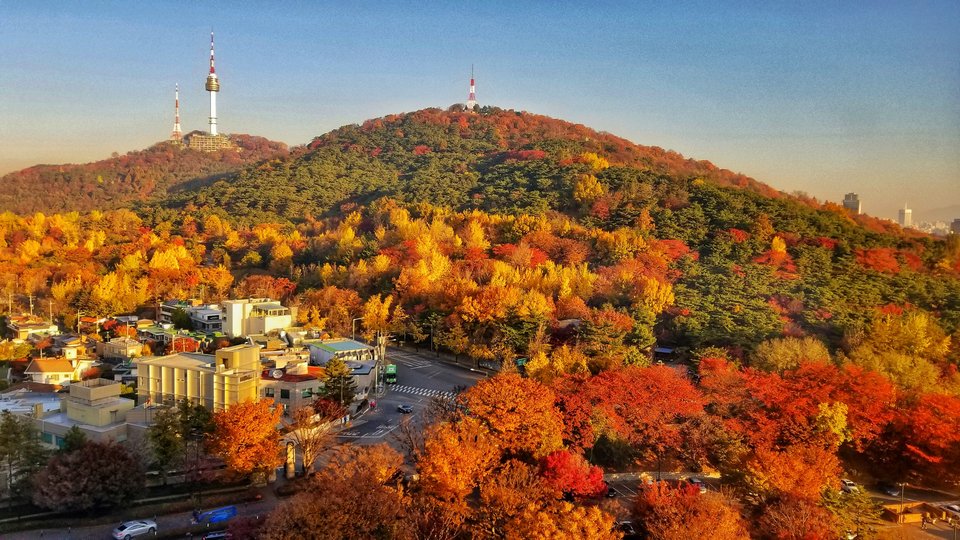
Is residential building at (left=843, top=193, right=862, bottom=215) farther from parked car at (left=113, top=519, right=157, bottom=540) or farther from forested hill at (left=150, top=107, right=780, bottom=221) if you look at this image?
parked car at (left=113, top=519, right=157, bottom=540)

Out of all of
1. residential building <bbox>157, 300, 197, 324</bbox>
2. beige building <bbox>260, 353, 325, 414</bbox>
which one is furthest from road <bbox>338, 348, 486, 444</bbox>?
residential building <bbox>157, 300, 197, 324</bbox>

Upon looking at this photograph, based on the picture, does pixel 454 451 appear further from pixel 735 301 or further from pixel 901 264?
pixel 901 264

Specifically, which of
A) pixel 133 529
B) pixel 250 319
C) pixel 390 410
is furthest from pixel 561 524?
pixel 250 319

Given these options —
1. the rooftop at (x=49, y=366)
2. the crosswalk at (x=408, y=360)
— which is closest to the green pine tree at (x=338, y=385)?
the crosswalk at (x=408, y=360)

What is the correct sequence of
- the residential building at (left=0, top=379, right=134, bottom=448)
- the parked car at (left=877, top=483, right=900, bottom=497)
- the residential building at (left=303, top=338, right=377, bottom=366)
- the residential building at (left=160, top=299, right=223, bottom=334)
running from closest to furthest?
the residential building at (left=0, top=379, right=134, bottom=448)
the parked car at (left=877, top=483, right=900, bottom=497)
the residential building at (left=303, top=338, right=377, bottom=366)
the residential building at (left=160, top=299, right=223, bottom=334)

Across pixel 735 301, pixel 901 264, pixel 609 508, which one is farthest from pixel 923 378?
pixel 609 508

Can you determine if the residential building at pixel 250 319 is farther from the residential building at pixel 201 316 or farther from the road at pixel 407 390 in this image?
the road at pixel 407 390

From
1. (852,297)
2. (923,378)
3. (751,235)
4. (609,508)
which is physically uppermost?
(751,235)
